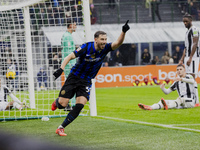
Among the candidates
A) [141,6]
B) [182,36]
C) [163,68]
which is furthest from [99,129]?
[141,6]

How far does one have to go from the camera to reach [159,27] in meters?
28.8

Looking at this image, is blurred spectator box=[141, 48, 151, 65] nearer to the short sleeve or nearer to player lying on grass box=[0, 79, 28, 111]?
player lying on grass box=[0, 79, 28, 111]

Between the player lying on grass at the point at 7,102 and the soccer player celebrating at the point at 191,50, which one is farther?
the soccer player celebrating at the point at 191,50

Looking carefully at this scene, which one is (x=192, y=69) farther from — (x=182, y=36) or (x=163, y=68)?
(x=182, y=36)

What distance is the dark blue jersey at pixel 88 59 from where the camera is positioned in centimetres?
549

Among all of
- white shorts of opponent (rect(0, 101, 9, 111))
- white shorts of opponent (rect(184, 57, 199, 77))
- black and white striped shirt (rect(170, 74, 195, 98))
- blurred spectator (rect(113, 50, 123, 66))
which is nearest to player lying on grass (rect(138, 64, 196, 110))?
black and white striped shirt (rect(170, 74, 195, 98))

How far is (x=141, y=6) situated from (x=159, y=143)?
2603 centimetres

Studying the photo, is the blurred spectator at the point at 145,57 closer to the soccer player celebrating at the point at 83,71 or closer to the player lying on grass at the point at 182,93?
the player lying on grass at the point at 182,93

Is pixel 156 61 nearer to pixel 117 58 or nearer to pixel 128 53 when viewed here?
pixel 128 53

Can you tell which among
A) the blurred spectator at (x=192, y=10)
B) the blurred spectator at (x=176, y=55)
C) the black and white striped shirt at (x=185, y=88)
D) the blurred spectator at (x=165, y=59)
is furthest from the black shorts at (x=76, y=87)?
the blurred spectator at (x=192, y=10)

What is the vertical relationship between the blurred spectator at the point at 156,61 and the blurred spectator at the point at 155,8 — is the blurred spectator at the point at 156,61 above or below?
below

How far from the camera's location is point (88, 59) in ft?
18.2

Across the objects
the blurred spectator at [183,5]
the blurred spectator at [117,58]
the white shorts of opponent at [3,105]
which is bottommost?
the white shorts of opponent at [3,105]

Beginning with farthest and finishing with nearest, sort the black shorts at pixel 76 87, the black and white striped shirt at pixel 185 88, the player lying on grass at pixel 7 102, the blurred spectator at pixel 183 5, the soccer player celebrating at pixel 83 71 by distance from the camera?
1. the blurred spectator at pixel 183 5
2. the player lying on grass at pixel 7 102
3. the black and white striped shirt at pixel 185 88
4. the black shorts at pixel 76 87
5. the soccer player celebrating at pixel 83 71
